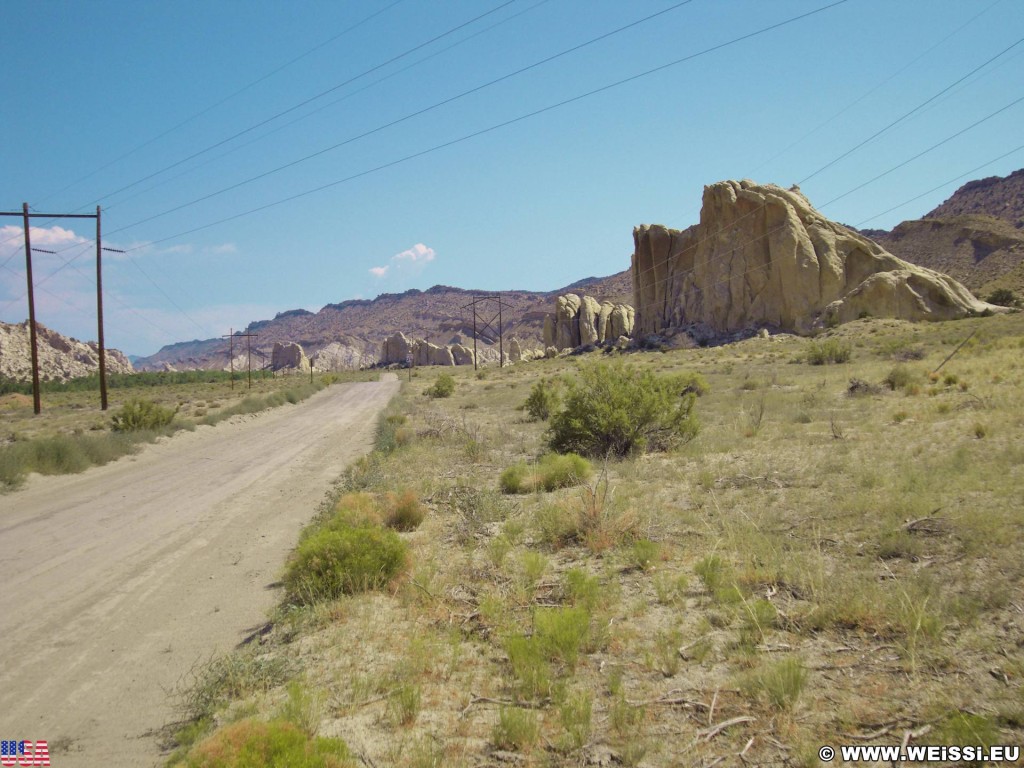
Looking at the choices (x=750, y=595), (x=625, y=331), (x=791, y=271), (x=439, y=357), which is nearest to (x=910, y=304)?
(x=791, y=271)

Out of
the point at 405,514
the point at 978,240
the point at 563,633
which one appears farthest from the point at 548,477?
the point at 978,240

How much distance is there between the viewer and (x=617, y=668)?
4.98 metres

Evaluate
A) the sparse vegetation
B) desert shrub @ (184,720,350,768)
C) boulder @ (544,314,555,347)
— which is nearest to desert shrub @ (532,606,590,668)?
the sparse vegetation

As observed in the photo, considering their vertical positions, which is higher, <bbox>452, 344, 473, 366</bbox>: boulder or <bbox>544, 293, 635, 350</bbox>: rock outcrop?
<bbox>544, 293, 635, 350</bbox>: rock outcrop

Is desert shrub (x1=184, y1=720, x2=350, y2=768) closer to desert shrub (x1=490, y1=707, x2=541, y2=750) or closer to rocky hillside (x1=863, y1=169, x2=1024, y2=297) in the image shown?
desert shrub (x1=490, y1=707, x2=541, y2=750)

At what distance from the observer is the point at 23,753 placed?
420 centimetres

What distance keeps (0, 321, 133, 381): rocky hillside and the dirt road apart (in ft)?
356

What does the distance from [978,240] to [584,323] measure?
51421mm

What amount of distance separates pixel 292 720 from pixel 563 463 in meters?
7.94

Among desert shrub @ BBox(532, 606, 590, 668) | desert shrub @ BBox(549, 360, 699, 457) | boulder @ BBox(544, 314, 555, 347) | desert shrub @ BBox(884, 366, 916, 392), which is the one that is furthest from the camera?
boulder @ BBox(544, 314, 555, 347)

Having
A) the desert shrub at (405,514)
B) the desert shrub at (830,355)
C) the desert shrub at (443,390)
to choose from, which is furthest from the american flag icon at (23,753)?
the desert shrub at (443,390)

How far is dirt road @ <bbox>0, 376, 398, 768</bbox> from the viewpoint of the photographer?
468 centimetres

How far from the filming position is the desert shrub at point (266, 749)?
3.57m

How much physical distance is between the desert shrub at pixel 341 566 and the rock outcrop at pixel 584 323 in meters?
89.0
